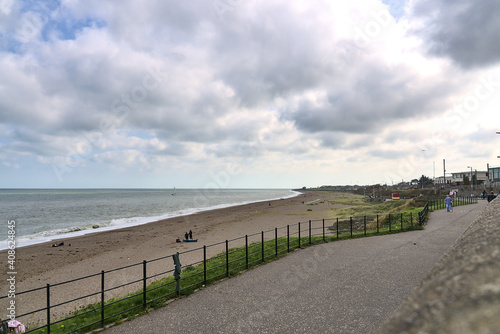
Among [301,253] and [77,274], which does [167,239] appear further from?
[301,253]

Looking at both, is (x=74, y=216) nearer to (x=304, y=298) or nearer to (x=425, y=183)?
(x=304, y=298)

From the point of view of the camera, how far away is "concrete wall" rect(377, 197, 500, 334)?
0.94 metres

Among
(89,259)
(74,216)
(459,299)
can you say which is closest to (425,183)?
(74,216)

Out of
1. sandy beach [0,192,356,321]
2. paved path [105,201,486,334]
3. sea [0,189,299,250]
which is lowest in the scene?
sea [0,189,299,250]

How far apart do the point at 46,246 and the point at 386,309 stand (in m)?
27.9

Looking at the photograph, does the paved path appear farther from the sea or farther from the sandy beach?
the sea

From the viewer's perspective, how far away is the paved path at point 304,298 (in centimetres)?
678

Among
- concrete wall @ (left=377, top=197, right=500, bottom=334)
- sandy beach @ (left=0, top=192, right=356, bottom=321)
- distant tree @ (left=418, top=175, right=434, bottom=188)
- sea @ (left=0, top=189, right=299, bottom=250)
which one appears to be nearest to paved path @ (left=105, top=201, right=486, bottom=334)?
sandy beach @ (left=0, top=192, right=356, bottom=321)

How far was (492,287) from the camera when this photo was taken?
107cm

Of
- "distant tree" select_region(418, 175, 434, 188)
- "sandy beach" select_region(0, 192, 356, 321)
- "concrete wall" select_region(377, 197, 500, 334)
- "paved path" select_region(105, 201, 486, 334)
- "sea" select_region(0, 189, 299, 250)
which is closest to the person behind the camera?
"concrete wall" select_region(377, 197, 500, 334)

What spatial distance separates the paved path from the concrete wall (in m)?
5.79

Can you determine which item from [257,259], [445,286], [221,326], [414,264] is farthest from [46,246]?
[445,286]

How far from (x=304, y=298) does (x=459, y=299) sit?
7.72 m

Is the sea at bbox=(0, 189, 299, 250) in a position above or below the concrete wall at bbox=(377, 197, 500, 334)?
below
